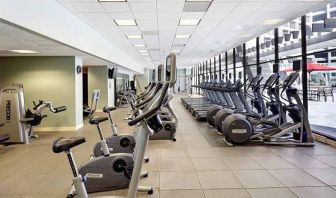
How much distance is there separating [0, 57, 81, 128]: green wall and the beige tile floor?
202 cm

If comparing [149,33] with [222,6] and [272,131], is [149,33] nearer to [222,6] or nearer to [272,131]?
[222,6]

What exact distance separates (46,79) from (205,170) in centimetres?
573

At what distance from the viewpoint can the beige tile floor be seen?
3277 mm

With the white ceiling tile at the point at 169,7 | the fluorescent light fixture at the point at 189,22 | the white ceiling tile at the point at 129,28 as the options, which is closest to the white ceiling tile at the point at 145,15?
the white ceiling tile at the point at 169,7

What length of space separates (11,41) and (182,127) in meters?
4.78

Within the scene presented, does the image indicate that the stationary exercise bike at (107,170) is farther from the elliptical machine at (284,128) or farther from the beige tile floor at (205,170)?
the elliptical machine at (284,128)

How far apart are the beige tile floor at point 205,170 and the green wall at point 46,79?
2016mm

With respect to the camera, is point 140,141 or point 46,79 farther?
point 46,79

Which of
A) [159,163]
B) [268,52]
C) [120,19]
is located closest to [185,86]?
[268,52]

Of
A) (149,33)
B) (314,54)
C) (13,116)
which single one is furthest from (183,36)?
(13,116)

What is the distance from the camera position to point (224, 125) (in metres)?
5.65

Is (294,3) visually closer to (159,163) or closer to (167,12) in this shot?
(167,12)

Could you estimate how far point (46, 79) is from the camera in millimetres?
7832

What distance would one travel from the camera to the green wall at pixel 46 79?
25.6ft
